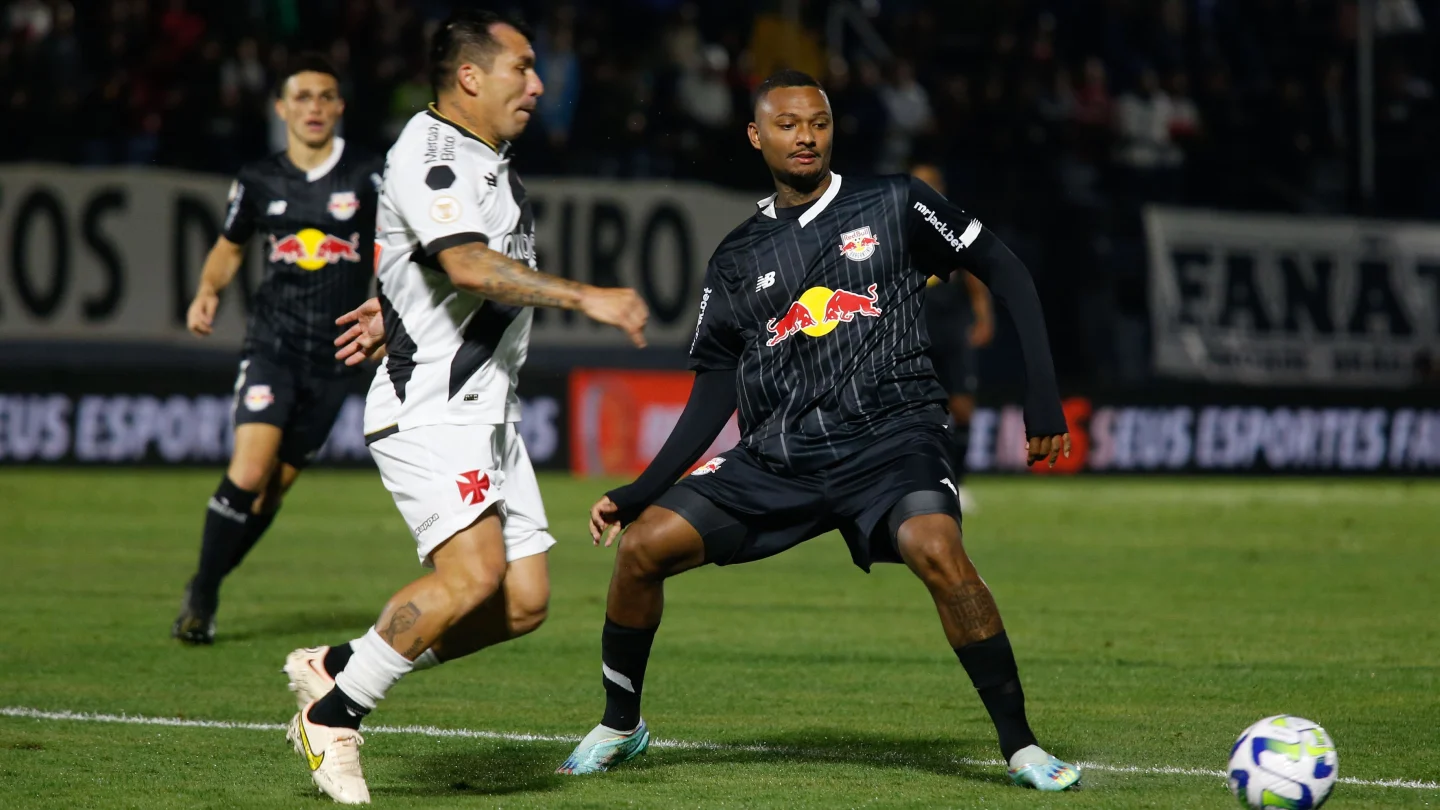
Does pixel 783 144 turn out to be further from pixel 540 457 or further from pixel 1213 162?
pixel 1213 162

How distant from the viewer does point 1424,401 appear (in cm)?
1922

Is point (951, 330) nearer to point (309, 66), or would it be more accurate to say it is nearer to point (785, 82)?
point (309, 66)

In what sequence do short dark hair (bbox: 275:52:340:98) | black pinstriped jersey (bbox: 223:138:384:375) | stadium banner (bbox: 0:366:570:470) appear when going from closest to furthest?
short dark hair (bbox: 275:52:340:98) < black pinstriped jersey (bbox: 223:138:384:375) < stadium banner (bbox: 0:366:570:470)

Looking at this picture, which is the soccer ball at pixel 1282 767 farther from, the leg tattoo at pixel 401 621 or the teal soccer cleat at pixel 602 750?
the leg tattoo at pixel 401 621

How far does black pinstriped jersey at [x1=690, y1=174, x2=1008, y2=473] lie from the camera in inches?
214

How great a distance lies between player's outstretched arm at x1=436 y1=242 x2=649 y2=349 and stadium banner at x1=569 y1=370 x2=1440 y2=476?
13.3 m

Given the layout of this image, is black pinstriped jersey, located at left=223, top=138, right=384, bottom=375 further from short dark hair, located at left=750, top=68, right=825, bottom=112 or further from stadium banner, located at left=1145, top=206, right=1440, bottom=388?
stadium banner, located at left=1145, top=206, right=1440, bottom=388

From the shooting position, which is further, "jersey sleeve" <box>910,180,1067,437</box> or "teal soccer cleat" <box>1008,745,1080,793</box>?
"jersey sleeve" <box>910,180,1067,437</box>

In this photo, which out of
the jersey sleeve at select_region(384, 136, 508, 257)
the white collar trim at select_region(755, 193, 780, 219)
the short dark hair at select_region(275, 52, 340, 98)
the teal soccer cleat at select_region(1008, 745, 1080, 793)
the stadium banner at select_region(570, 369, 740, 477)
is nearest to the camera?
the jersey sleeve at select_region(384, 136, 508, 257)

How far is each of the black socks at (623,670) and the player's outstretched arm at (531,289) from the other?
1.07 meters

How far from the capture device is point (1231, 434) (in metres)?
19.2

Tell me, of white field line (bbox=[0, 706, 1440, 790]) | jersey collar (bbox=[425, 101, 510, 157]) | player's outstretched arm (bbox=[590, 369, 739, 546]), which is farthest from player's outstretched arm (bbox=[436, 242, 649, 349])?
white field line (bbox=[0, 706, 1440, 790])

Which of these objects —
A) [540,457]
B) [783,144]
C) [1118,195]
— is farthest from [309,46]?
[783,144]

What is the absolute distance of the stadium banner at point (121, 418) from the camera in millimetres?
16828
